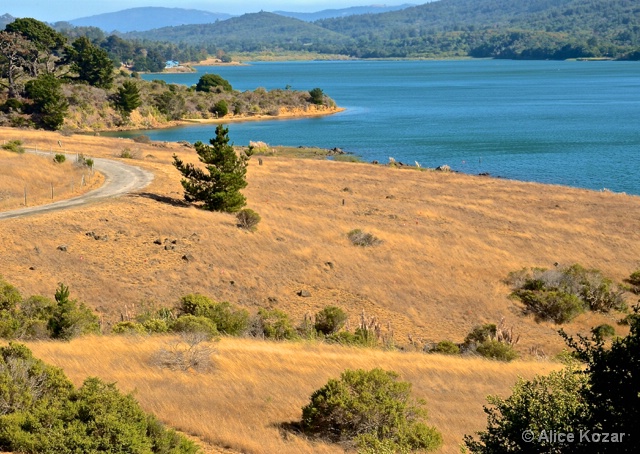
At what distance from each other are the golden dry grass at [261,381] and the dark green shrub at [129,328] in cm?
98

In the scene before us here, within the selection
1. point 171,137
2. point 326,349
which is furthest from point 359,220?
point 171,137

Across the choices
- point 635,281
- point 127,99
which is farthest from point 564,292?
point 127,99

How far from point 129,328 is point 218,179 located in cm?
1621

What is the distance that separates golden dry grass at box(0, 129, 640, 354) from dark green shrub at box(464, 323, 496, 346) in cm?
108

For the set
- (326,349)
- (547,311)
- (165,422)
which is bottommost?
(547,311)

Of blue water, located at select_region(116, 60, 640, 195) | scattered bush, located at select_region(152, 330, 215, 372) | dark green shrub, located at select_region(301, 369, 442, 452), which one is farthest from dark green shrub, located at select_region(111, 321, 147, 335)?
blue water, located at select_region(116, 60, 640, 195)

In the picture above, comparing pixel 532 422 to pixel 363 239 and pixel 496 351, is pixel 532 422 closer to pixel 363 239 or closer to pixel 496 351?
pixel 496 351

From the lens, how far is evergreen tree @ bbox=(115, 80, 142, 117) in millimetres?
98812

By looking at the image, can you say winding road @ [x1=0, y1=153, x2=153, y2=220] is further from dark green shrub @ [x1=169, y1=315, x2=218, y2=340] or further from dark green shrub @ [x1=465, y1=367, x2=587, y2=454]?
dark green shrub @ [x1=465, y1=367, x2=587, y2=454]

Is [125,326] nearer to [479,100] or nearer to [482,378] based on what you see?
[482,378]

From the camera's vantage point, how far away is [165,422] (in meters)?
11.2

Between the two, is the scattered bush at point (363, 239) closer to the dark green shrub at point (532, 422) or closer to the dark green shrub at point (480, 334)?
the dark green shrub at point (480, 334)

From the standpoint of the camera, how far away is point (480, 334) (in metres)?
22.6

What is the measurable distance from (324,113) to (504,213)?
84.8 meters
